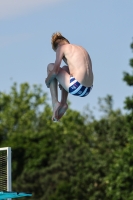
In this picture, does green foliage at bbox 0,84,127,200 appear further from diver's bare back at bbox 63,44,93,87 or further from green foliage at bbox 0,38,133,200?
diver's bare back at bbox 63,44,93,87

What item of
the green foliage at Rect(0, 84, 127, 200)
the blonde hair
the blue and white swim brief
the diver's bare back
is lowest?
the blue and white swim brief

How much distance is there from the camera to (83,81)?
12492 millimetres

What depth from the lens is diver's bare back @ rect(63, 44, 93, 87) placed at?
1239 centimetres

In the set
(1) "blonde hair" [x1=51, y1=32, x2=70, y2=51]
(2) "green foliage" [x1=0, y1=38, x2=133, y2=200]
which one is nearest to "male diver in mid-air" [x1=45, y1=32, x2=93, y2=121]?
(1) "blonde hair" [x1=51, y1=32, x2=70, y2=51]

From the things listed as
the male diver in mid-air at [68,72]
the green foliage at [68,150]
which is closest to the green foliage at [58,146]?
the green foliage at [68,150]

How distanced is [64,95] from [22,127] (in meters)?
65.7

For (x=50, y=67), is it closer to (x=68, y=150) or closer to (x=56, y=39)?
(x=56, y=39)

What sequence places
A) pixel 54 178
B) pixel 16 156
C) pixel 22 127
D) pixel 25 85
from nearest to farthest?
pixel 54 178
pixel 16 156
pixel 22 127
pixel 25 85

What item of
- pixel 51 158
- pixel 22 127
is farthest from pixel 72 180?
pixel 22 127

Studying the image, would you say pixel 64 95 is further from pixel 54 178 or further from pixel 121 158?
pixel 54 178

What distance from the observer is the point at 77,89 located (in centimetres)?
1259

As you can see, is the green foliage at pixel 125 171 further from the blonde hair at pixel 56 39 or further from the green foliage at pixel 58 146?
the blonde hair at pixel 56 39

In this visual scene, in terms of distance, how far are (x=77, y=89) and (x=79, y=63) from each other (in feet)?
1.43

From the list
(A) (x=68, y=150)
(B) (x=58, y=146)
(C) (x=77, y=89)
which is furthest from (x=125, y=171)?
(C) (x=77, y=89)
